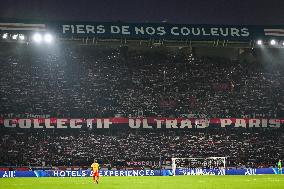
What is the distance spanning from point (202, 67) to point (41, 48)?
55.9 ft

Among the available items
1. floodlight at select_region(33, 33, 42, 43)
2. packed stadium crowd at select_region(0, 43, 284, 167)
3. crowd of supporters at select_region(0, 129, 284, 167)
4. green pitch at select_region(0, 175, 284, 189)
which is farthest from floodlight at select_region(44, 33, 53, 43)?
green pitch at select_region(0, 175, 284, 189)

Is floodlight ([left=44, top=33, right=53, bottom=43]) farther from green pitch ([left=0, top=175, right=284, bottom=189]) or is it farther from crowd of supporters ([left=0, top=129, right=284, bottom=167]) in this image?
green pitch ([left=0, top=175, right=284, bottom=189])

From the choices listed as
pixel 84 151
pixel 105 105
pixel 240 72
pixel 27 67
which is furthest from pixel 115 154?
pixel 240 72

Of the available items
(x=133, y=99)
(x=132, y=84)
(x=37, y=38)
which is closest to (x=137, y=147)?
(x=133, y=99)

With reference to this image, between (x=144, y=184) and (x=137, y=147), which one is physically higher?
(x=137, y=147)

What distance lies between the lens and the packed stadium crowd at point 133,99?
45688 mm

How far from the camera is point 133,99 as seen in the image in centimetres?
5028

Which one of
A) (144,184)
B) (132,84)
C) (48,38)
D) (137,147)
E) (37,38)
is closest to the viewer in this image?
(144,184)

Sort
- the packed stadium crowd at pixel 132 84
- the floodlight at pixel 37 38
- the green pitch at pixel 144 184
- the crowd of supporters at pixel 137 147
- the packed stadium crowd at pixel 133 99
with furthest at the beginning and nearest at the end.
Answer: the packed stadium crowd at pixel 132 84, the packed stadium crowd at pixel 133 99, the crowd of supporters at pixel 137 147, the floodlight at pixel 37 38, the green pitch at pixel 144 184

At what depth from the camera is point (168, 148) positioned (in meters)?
47.0

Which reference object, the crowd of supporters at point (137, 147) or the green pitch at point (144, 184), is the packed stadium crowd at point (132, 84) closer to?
the crowd of supporters at point (137, 147)

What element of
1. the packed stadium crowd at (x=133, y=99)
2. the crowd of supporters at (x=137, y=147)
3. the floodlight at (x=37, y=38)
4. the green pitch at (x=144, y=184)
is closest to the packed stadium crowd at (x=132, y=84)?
the packed stadium crowd at (x=133, y=99)

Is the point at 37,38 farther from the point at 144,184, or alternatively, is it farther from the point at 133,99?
the point at 144,184

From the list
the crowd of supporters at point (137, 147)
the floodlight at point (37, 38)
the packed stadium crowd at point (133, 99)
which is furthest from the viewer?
the packed stadium crowd at point (133, 99)
